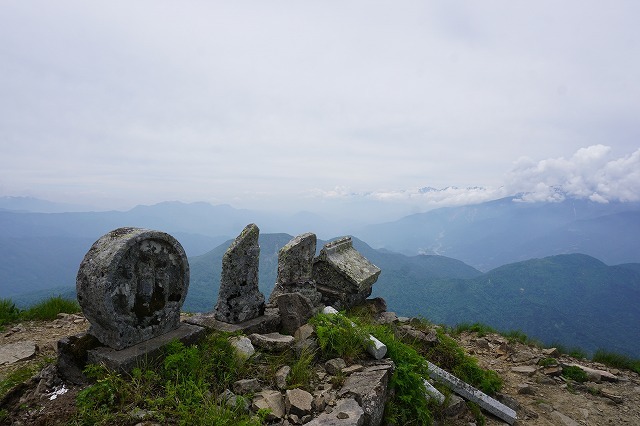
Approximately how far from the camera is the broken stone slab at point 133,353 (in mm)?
4523

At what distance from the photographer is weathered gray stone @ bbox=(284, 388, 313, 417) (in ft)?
13.6

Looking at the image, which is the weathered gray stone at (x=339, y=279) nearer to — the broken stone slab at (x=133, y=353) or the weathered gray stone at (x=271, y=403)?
the broken stone slab at (x=133, y=353)

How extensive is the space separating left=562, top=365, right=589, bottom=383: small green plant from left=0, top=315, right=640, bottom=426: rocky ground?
0.20m

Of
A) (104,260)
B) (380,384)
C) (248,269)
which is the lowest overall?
(380,384)

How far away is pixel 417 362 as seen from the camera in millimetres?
6109

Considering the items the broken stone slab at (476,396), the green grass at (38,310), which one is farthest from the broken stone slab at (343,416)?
the green grass at (38,310)

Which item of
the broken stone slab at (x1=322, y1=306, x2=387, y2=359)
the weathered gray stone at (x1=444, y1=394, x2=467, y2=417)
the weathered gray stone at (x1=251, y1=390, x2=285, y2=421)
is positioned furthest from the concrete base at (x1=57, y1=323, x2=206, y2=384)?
the weathered gray stone at (x1=444, y1=394, x2=467, y2=417)

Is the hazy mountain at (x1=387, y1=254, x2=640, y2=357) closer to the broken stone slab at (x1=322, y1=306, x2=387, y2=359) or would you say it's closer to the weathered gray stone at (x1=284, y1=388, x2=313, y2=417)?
the broken stone slab at (x1=322, y1=306, x2=387, y2=359)

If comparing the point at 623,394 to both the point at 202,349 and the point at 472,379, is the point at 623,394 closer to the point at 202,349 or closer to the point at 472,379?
the point at 472,379

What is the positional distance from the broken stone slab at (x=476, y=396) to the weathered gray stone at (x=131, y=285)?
15.9 feet

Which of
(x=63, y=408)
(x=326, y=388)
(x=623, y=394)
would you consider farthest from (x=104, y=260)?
(x=623, y=394)

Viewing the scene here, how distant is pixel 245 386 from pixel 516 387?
6608 millimetres

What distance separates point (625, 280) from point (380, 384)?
18437 cm

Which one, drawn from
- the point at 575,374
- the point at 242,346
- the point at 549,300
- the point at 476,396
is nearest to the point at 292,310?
the point at 242,346
